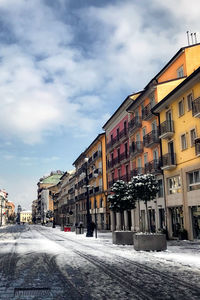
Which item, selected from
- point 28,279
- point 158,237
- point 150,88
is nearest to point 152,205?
point 150,88

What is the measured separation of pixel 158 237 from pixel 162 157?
40.5ft

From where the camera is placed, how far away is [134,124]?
1364 inches

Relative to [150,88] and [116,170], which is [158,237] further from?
[116,170]

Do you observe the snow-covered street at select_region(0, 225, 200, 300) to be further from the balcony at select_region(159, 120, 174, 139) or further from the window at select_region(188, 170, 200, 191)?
the balcony at select_region(159, 120, 174, 139)

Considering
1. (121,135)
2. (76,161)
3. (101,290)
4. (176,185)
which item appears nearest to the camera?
(101,290)

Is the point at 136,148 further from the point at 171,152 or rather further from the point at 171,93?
the point at 171,93

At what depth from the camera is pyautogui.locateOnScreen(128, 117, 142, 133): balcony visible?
3328 cm

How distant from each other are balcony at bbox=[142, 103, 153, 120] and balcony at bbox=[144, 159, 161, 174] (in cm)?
389

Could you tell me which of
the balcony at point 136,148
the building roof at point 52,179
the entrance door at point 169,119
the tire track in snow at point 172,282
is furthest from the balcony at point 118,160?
the building roof at point 52,179

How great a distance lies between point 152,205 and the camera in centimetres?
3034

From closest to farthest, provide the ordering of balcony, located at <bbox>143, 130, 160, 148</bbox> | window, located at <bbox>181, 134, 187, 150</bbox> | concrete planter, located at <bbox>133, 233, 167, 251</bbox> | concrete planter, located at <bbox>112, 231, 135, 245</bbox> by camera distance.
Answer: concrete planter, located at <bbox>133, 233, 167, 251</bbox> → concrete planter, located at <bbox>112, 231, 135, 245</bbox> → window, located at <bbox>181, 134, 187, 150</bbox> → balcony, located at <bbox>143, 130, 160, 148</bbox>

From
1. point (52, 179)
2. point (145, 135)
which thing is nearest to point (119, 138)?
point (145, 135)

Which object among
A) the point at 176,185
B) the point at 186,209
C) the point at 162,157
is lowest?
the point at 186,209

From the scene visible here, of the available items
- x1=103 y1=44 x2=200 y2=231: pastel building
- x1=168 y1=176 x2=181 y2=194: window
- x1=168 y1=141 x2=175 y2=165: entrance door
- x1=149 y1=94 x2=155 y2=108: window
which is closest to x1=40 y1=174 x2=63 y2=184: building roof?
x1=103 y1=44 x2=200 y2=231: pastel building
